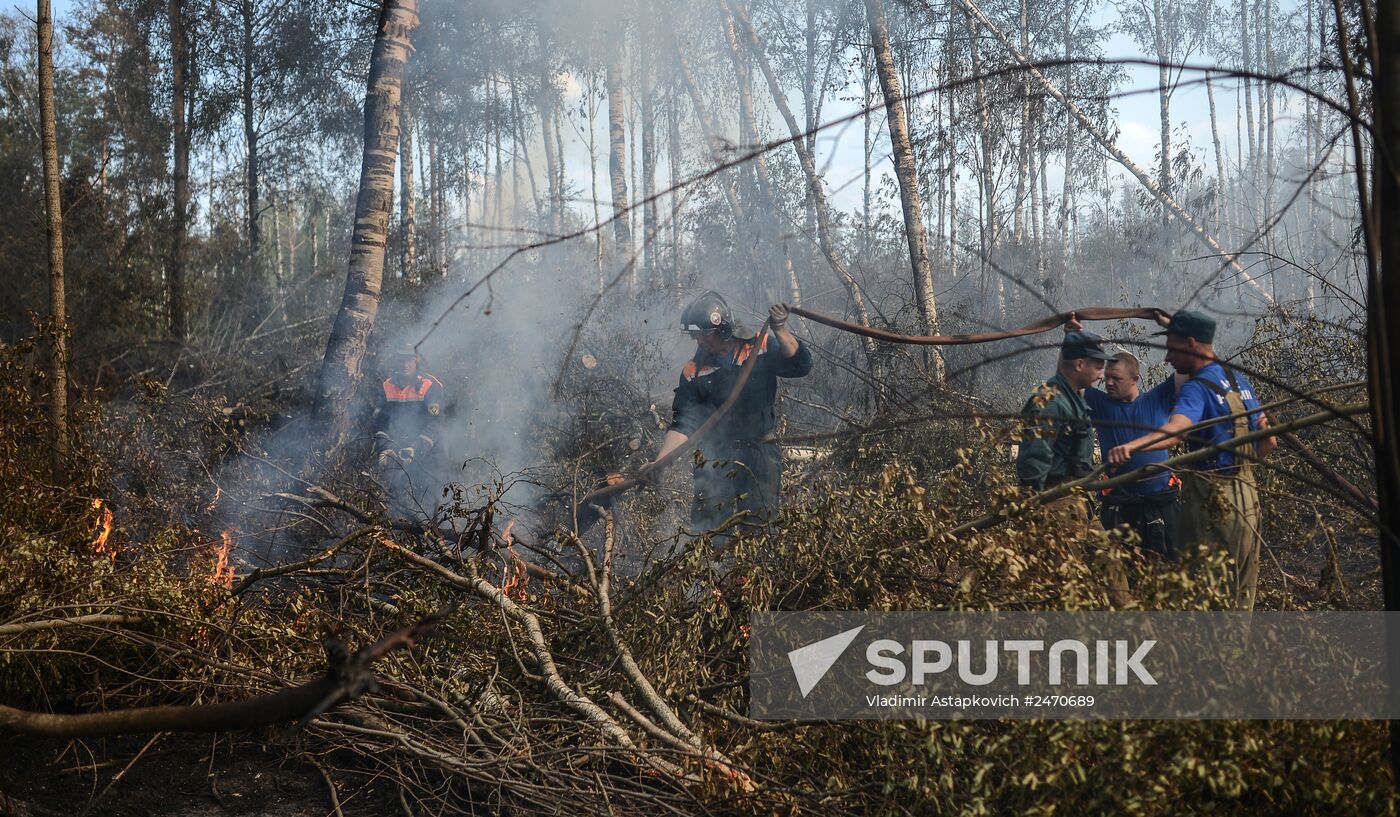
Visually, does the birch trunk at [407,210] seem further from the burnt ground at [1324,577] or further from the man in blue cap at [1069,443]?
the burnt ground at [1324,577]

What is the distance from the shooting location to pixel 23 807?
3.31m

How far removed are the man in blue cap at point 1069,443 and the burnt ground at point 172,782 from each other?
8.70 feet

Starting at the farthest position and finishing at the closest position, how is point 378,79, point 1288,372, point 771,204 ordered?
point 771,204 < point 378,79 < point 1288,372

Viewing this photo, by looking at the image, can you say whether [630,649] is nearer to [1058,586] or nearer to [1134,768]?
[1058,586]

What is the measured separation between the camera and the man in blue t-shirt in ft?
13.7

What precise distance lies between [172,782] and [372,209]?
535 centimetres

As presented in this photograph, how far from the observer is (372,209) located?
7.80m

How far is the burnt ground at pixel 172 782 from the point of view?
336 cm

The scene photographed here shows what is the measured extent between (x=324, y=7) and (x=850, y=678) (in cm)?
1547

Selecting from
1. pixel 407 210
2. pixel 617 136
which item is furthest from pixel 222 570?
pixel 617 136

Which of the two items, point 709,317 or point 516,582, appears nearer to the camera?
point 516,582

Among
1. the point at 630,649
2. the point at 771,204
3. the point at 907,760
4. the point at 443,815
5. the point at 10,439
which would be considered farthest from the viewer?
the point at 771,204

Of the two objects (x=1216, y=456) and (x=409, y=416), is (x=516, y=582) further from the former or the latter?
(x=409, y=416)

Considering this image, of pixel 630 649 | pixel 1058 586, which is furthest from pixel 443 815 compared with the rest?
pixel 1058 586
